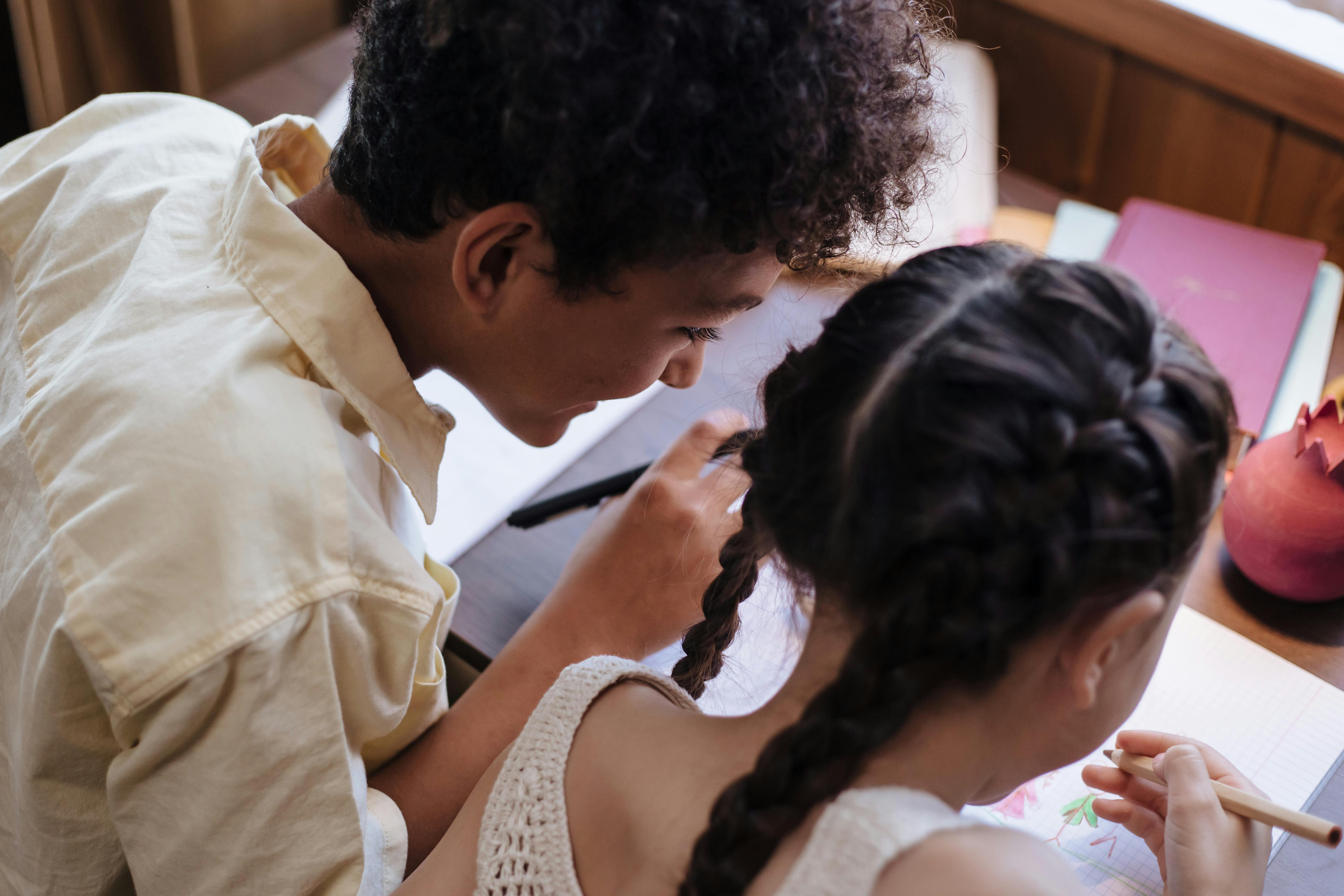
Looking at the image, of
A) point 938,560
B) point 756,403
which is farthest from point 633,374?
point 938,560

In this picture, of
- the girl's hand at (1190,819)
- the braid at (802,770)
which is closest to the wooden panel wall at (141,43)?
the braid at (802,770)

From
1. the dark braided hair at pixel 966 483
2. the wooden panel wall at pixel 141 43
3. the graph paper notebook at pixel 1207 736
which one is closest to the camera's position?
the dark braided hair at pixel 966 483

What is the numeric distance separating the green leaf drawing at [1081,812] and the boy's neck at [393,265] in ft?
1.68

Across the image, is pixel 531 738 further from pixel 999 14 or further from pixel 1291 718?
pixel 999 14

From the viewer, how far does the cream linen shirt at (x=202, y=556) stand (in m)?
0.55

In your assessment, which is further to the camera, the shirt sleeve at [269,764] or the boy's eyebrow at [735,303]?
the boy's eyebrow at [735,303]

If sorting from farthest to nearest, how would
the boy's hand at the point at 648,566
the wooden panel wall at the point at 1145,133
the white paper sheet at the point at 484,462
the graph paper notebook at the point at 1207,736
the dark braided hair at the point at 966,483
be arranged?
the wooden panel wall at the point at 1145,133
the white paper sheet at the point at 484,462
the boy's hand at the point at 648,566
the graph paper notebook at the point at 1207,736
the dark braided hair at the point at 966,483

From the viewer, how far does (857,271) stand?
2.60ft

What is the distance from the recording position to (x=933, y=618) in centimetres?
47

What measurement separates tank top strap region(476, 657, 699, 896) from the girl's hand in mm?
279

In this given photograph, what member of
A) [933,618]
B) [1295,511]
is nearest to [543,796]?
[933,618]

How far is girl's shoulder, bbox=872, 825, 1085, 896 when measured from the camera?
482 mm

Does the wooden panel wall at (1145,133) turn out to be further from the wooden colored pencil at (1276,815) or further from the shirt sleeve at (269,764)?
the shirt sleeve at (269,764)

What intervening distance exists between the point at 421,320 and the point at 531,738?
0.28 m
